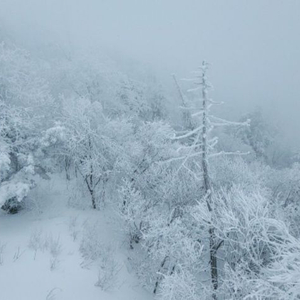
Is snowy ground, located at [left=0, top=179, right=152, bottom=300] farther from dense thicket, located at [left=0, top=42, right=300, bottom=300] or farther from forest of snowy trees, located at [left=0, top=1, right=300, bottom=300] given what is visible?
dense thicket, located at [left=0, top=42, right=300, bottom=300]

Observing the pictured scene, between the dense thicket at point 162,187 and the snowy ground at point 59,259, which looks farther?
the dense thicket at point 162,187

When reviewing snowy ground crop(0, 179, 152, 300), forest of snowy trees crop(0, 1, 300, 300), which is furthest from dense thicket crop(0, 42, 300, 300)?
snowy ground crop(0, 179, 152, 300)

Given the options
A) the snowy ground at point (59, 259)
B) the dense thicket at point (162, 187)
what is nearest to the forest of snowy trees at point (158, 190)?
the dense thicket at point (162, 187)

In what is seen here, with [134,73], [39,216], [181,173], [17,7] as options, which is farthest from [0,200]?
[17,7]

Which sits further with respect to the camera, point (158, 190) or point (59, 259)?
point (158, 190)

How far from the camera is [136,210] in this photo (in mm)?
13594

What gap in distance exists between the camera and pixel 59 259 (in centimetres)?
1089

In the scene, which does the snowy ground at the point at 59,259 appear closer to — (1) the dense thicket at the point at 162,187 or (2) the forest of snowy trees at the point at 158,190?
(2) the forest of snowy trees at the point at 158,190

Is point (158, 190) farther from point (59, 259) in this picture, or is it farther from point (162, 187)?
point (59, 259)

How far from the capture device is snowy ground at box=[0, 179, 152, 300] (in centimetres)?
966

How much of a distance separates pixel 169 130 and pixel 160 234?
6.49m

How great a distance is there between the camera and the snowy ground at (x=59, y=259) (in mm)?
9656

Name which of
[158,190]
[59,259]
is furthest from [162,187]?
[59,259]

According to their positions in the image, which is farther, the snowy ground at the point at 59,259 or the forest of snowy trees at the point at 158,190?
the forest of snowy trees at the point at 158,190
